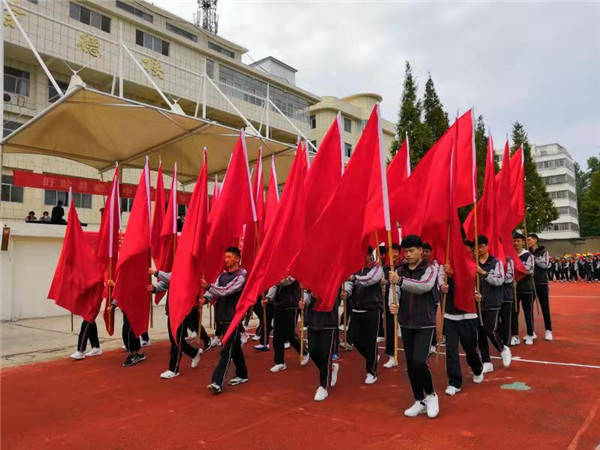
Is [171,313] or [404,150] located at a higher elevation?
[404,150]

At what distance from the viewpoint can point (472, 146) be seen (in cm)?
621

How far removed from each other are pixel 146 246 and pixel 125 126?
5.38 meters

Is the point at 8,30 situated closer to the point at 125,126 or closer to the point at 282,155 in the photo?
the point at 125,126

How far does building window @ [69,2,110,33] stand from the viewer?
2087cm

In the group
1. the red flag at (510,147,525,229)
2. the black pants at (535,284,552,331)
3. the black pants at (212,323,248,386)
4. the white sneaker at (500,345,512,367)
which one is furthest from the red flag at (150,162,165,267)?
the black pants at (535,284,552,331)

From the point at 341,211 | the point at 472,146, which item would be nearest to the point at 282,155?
the point at 472,146

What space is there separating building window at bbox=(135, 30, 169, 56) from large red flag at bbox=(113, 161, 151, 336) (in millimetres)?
19083

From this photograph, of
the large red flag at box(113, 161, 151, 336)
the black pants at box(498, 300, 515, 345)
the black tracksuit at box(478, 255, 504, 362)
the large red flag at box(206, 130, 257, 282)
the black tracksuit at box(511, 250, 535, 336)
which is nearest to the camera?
the black tracksuit at box(478, 255, 504, 362)

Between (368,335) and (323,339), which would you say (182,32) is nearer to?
(368,335)

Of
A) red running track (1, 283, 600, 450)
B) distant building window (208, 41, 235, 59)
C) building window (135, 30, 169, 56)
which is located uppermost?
distant building window (208, 41, 235, 59)

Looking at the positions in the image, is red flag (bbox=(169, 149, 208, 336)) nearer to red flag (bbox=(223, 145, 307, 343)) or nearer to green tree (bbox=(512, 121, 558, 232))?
red flag (bbox=(223, 145, 307, 343))

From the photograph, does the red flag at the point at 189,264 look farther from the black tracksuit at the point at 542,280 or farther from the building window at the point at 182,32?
the building window at the point at 182,32

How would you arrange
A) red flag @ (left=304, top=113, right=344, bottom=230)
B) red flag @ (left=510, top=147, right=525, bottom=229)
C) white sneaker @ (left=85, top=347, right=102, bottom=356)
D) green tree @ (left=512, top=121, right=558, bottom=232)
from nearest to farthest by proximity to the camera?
red flag @ (left=304, top=113, right=344, bottom=230) → white sneaker @ (left=85, top=347, right=102, bottom=356) → red flag @ (left=510, top=147, right=525, bottom=229) → green tree @ (left=512, top=121, right=558, bottom=232)

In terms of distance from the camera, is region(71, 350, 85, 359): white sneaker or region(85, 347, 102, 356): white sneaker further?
region(85, 347, 102, 356): white sneaker
